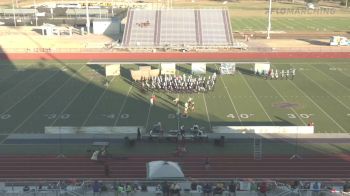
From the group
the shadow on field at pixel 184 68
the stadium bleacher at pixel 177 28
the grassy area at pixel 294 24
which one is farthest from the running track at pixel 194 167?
the grassy area at pixel 294 24

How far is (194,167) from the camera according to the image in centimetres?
1931

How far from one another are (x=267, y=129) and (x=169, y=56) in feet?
80.4

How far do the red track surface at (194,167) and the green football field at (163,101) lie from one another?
397 centimetres

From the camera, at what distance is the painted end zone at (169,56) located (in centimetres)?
4469

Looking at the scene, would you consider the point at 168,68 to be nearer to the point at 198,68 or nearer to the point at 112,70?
the point at 198,68

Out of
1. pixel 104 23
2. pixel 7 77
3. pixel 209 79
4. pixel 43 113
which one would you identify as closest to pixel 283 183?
pixel 43 113

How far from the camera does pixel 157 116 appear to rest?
84.5 ft

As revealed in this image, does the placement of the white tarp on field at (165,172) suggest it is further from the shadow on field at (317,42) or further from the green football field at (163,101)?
the shadow on field at (317,42)

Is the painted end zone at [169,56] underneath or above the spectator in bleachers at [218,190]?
above

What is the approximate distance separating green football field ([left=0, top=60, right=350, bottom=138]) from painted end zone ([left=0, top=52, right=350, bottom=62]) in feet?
19.6

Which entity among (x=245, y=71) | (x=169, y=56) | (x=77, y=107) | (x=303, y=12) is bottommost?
(x=77, y=107)

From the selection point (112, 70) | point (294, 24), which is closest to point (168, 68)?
point (112, 70)

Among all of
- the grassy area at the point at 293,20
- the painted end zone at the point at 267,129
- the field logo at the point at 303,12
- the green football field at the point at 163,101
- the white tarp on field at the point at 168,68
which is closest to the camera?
the painted end zone at the point at 267,129

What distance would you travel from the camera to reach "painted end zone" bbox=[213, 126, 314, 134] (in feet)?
75.3
